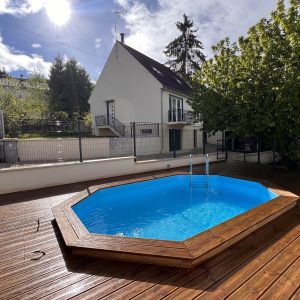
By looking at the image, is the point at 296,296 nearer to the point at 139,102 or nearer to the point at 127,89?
the point at 139,102

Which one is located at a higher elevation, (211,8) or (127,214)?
(211,8)

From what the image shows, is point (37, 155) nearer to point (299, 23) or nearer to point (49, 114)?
point (299, 23)

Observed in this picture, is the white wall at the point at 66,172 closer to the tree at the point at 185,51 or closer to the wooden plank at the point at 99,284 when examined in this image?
the wooden plank at the point at 99,284

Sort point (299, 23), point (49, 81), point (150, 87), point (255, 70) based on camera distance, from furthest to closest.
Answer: point (49, 81) → point (150, 87) → point (255, 70) → point (299, 23)

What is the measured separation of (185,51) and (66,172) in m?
21.5

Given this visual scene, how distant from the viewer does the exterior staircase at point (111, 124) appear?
16405mm

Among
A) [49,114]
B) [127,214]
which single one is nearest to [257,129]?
[127,214]

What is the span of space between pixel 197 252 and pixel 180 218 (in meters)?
2.61

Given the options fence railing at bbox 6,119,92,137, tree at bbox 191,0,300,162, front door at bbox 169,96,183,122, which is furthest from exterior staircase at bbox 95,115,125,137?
tree at bbox 191,0,300,162

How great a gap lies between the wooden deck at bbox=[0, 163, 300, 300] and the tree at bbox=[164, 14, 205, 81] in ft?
72.9

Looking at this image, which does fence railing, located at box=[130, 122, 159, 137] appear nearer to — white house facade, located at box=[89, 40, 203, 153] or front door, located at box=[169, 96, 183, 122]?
white house facade, located at box=[89, 40, 203, 153]

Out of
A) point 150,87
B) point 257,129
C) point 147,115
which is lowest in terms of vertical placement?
point 257,129

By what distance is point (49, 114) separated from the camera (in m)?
24.5

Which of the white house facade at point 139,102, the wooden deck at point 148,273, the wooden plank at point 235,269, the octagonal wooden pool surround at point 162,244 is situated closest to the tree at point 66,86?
the white house facade at point 139,102
